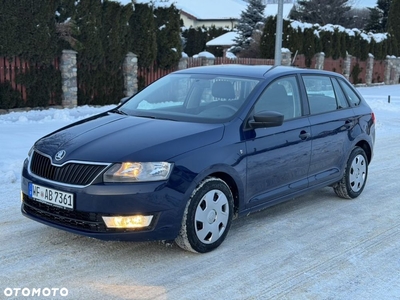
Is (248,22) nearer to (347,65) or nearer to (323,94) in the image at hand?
(347,65)

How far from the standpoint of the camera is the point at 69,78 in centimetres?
1504

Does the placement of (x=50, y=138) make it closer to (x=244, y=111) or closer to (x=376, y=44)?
(x=244, y=111)

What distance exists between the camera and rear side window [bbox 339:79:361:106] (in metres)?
6.66

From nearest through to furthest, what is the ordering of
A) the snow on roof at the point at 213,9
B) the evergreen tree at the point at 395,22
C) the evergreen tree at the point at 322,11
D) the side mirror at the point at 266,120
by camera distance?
the side mirror at the point at 266,120 < the evergreen tree at the point at 395,22 < the evergreen tree at the point at 322,11 < the snow on roof at the point at 213,9

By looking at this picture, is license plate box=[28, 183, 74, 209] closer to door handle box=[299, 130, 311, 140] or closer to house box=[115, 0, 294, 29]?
door handle box=[299, 130, 311, 140]

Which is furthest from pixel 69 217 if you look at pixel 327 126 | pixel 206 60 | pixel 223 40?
pixel 223 40

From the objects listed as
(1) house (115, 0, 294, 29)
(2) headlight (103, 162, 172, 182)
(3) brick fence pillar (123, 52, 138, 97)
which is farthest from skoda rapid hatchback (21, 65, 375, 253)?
(1) house (115, 0, 294, 29)

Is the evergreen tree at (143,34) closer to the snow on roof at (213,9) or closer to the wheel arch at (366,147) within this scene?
the wheel arch at (366,147)

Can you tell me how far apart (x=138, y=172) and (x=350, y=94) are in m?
3.69

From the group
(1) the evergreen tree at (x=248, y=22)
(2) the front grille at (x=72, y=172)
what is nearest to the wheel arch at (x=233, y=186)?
(2) the front grille at (x=72, y=172)

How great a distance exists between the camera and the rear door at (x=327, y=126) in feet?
19.0

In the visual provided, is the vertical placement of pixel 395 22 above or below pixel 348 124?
above

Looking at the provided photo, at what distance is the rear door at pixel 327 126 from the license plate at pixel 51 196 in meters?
2.80

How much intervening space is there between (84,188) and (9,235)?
4.27 feet
